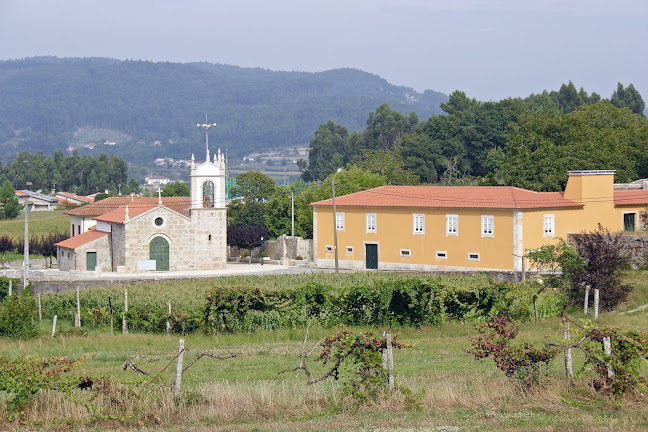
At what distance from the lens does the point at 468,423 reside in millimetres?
12266

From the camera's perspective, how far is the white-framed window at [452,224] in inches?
1785

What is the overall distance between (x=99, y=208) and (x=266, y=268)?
1427 centimetres

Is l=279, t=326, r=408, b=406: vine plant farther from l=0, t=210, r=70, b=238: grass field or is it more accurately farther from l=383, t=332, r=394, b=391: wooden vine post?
l=0, t=210, r=70, b=238: grass field

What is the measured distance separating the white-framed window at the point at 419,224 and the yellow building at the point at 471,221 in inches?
2.0

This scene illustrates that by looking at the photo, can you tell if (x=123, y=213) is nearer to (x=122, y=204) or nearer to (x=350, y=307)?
(x=122, y=204)

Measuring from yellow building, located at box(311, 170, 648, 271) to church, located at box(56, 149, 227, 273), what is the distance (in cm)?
760

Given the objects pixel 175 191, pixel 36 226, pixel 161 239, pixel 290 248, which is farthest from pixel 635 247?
pixel 175 191

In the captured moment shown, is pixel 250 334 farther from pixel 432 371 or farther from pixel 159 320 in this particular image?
pixel 432 371

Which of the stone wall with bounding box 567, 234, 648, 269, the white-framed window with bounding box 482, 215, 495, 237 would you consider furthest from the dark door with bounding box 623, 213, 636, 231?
the stone wall with bounding box 567, 234, 648, 269

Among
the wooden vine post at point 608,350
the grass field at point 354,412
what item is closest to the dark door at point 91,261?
the grass field at point 354,412

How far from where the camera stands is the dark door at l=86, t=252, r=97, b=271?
169 feet

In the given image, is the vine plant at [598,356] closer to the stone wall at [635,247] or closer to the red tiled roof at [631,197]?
the stone wall at [635,247]

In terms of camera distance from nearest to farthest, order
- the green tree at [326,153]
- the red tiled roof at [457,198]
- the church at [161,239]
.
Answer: the red tiled roof at [457,198]
the church at [161,239]
the green tree at [326,153]

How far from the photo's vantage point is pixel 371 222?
160 ft
